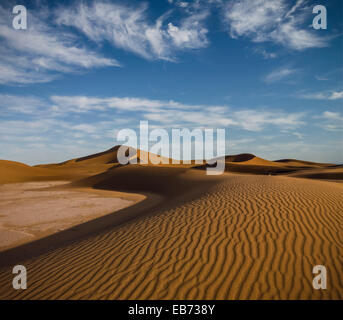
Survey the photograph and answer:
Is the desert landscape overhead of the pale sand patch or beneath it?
overhead

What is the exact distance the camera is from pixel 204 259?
446 cm

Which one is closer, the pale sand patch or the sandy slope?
the sandy slope

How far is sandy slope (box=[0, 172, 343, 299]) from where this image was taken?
3.64m

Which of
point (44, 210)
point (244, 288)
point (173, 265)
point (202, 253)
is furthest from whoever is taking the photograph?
point (44, 210)

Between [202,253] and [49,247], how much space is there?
4804 mm

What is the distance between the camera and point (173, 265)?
4324 mm

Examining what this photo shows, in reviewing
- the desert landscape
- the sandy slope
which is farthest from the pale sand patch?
the sandy slope

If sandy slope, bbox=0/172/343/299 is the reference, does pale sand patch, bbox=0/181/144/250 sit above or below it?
below

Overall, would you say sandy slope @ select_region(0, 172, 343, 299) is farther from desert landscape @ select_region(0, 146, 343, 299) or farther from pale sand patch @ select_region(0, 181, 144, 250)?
pale sand patch @ select_region(0, 181, 144, 250)

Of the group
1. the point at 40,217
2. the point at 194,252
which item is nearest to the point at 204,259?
the point at 194,252

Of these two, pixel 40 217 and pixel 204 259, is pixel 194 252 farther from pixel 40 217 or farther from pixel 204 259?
pixel 40 217
